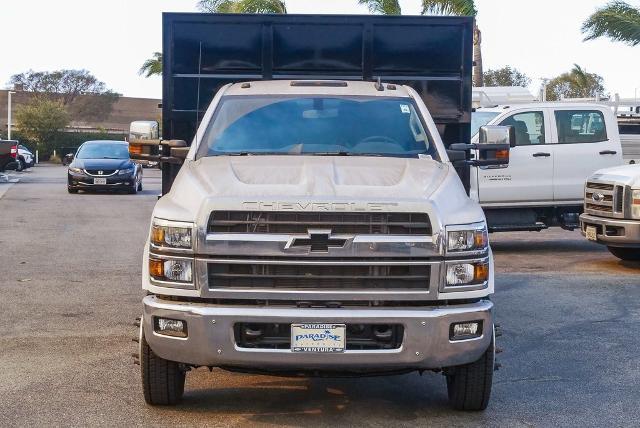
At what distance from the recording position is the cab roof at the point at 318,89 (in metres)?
8.17

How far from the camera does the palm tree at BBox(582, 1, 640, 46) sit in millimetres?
29203

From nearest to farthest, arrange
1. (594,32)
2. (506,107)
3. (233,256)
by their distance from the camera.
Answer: (233,256) → (506,107) → (594,32)

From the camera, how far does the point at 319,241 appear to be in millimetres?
6098

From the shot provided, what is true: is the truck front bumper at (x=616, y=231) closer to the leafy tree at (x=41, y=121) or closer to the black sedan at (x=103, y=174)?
the black sedan at (x=103, y=174)

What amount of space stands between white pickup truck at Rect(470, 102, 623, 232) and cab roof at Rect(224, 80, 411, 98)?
288 inches

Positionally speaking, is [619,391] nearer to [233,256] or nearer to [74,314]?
[233,256]

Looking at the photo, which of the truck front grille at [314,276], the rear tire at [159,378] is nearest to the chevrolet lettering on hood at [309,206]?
the truck front grille at [314,276]

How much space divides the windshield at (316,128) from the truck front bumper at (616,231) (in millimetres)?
6153

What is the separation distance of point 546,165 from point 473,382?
9.61m

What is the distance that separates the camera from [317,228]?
6.12 metres

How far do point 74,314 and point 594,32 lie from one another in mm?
22743

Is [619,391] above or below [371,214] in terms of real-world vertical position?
below

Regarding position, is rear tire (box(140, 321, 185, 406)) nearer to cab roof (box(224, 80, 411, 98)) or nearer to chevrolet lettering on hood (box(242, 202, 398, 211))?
chevrolet lettering on hood (box(242, 202, 398, 211))

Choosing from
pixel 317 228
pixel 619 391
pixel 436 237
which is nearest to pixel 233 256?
pixel 317 228
